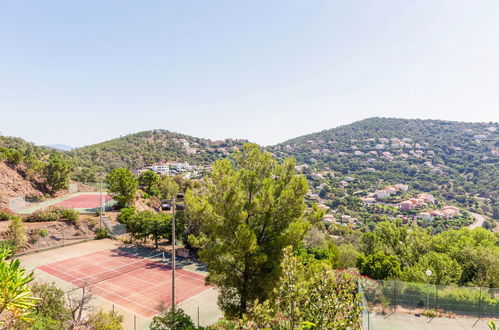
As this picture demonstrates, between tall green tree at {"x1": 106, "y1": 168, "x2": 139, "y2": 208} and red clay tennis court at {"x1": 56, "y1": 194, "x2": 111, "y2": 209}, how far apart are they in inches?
146

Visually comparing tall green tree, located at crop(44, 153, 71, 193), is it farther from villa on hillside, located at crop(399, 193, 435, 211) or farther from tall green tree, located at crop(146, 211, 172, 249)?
villa on hillside, located at crop(399, 193, 435, 211)

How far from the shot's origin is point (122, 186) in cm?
3744

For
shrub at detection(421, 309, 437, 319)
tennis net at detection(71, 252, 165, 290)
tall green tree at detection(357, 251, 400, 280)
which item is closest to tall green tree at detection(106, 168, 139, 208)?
tennis net at detection(71, 252, 165, 290)

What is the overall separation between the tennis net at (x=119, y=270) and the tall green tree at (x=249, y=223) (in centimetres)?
1379

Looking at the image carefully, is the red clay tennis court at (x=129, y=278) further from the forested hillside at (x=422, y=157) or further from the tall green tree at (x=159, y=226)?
the forested hillside at (x=422, y=157)

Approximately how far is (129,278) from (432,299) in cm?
2087

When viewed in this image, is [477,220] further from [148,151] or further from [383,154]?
[148,151]

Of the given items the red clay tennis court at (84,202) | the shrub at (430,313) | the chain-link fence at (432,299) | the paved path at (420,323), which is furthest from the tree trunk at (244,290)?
the red clay tennis court at (84,202)

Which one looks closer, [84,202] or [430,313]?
[430,313]

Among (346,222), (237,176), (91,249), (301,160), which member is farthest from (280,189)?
(301,160)

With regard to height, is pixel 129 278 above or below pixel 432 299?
below

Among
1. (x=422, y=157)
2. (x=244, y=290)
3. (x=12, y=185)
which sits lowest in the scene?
(x=244, y=290)

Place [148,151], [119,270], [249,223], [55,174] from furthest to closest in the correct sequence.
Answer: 1. [148,151]
2. [55,174]
3. [119,270]
4. [249,223]

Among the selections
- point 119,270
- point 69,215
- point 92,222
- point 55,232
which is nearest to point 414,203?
point 92,222
